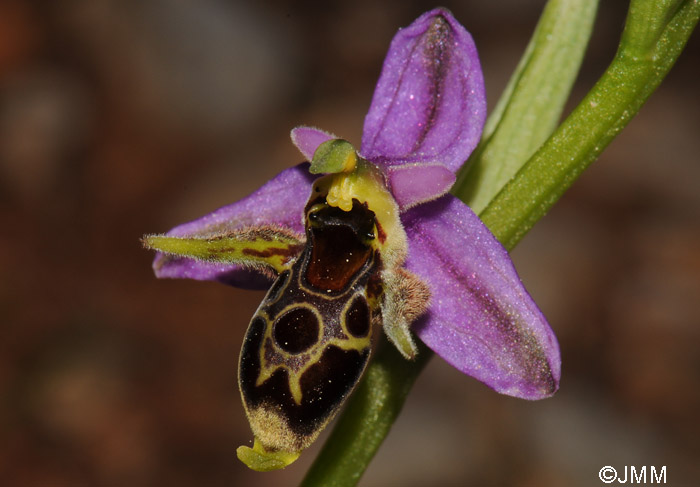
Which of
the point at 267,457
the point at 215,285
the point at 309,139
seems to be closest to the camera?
the point at 267,457

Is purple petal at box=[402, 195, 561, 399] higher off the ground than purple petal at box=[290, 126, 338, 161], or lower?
lower

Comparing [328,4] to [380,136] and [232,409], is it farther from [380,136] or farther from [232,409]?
[380,136]

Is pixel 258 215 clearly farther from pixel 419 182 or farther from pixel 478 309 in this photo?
pixel 478 309

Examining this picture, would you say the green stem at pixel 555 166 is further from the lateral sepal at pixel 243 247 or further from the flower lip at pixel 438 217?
the lateral sepal at pixel 243 247

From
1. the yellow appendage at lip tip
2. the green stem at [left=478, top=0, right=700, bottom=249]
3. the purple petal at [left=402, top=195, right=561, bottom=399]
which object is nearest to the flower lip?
the purple petal at [left=402, top=195, right=561, bottom=399]

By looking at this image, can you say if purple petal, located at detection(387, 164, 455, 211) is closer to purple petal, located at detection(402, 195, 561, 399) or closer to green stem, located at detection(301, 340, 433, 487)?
purple petal, located at detection(402, 195, 561, 399)

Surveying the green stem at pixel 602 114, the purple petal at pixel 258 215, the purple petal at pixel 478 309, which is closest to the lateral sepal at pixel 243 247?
the purple petal at pixel 258 215

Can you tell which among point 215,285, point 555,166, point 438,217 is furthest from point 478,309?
point 215,285
